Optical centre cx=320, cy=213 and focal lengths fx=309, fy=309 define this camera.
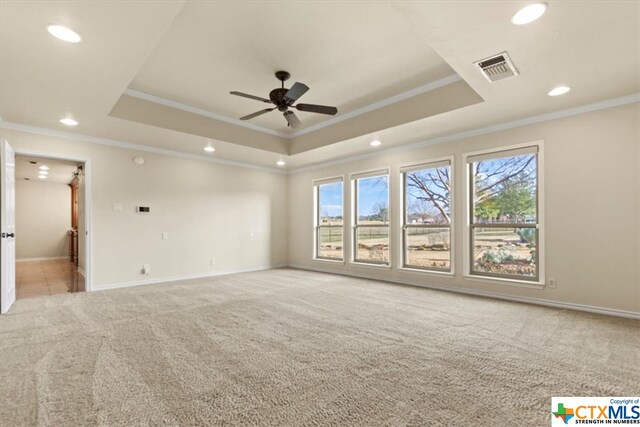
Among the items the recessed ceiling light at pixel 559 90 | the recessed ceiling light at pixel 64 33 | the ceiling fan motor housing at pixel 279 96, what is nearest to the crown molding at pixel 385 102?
the recessed ceiling light at pixel 559 90

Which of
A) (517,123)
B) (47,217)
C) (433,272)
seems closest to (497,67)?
(517,123)

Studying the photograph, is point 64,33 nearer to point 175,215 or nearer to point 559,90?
point 175,215

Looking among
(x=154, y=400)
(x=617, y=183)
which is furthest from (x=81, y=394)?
(x=617, y=183)

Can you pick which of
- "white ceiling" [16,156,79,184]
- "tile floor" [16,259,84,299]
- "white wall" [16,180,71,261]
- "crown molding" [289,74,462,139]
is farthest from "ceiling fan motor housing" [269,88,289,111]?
"white wall" [16,180,71,261]

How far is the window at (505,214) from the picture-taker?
4.36 metres

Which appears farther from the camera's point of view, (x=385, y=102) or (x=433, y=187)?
(x=433, y=187)

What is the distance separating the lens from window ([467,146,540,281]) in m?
4.36

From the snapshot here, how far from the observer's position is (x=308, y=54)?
11.4ft

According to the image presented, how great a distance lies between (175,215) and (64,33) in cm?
400

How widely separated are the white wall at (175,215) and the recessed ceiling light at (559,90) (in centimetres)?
569

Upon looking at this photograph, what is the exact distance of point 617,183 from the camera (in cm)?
367

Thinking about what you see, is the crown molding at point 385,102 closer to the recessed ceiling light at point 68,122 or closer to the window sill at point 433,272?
the window sill at point 433,272

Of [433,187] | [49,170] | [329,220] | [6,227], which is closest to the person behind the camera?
[6,227]

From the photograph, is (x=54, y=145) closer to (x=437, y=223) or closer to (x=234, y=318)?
(x=234, y=318)
